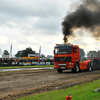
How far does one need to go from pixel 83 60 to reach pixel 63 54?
482 centimetres

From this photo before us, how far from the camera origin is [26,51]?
16462 cm

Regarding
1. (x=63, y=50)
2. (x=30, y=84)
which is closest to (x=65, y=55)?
(x=63, y=50)

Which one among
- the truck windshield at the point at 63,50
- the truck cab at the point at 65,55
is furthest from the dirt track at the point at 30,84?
the truck windshield at the point at 63,50

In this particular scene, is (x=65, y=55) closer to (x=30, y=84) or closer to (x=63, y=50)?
(x=63, y=50)

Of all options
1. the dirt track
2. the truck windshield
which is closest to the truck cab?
the truck windshield

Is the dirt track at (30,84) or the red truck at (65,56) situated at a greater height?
the red truck at (65,56)

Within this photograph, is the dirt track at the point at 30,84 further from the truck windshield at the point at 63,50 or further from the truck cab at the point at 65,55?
the truck windshield at the point at 63,50

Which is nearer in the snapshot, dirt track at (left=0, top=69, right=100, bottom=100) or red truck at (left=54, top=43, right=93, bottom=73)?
dirt track at (left=0, top=69, right=100, bottom=100)

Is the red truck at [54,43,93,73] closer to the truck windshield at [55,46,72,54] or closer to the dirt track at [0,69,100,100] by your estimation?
the truck windshield at [55,46,72,54]

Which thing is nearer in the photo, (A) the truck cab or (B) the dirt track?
(B) the dirt track

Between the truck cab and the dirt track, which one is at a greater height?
the truck cab

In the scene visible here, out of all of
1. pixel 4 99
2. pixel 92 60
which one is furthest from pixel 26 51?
pixel 4 99

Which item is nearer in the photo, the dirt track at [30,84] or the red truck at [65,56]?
the dirt track at [30,84]

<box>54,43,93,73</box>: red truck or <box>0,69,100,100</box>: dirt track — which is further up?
<box>54,43,93,73</box>: red truck
